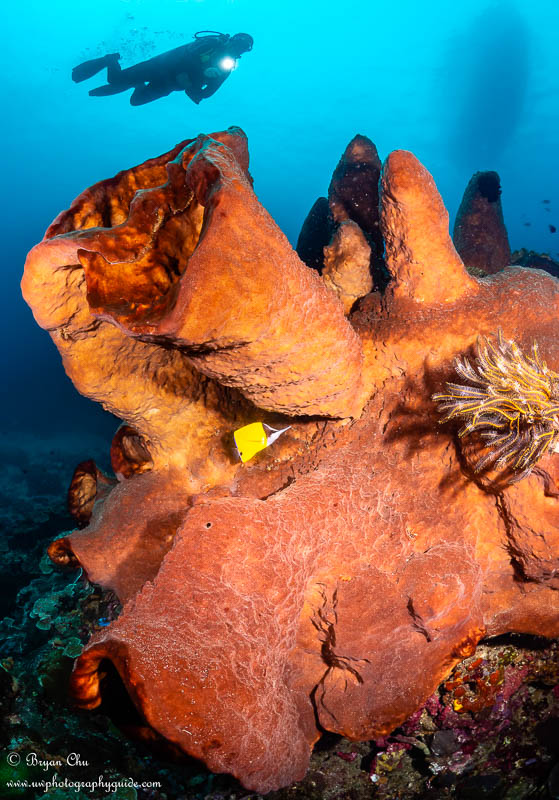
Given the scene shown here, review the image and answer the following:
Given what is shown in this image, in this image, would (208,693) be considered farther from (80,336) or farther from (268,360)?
(80,336)

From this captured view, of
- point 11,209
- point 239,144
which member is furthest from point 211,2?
point 239,144

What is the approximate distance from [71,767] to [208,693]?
9.04ft

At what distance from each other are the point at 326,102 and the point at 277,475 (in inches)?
3990

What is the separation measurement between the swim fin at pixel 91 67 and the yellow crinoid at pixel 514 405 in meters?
19.7

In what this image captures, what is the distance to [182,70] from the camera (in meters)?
14.5

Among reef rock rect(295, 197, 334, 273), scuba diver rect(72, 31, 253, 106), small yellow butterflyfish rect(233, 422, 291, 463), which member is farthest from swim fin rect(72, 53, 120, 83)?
small yellow butterflyfish rect(233, 422, 291, 463)

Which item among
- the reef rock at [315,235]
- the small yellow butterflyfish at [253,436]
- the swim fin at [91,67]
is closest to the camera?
the small yellow butterflyfish at [253,436]

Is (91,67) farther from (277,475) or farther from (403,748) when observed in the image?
(403,748)

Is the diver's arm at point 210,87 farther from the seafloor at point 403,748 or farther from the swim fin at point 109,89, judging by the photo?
the seafloor at point 403,748

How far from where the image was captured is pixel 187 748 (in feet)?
6.20

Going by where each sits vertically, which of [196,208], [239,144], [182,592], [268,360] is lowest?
[182,592]

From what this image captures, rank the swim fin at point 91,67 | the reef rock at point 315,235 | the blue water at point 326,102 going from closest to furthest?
the reef rock at point 315,235 → the swim fin at point 91,67 → the blue water at point 326,102

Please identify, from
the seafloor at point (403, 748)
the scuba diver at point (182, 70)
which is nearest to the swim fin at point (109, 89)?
the scuba diver at point (182, 70)

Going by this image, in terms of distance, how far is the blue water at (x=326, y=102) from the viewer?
58.9m
